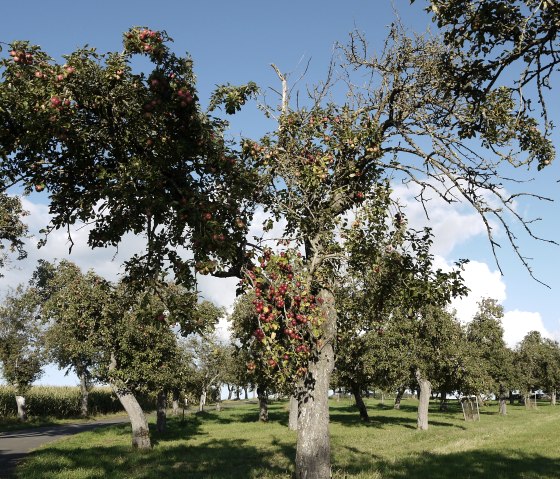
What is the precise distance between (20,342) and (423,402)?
39.9 m

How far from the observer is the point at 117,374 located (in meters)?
26.6

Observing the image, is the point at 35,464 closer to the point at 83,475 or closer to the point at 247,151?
the point at 83,475

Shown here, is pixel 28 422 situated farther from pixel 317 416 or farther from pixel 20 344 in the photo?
pixel 317 416

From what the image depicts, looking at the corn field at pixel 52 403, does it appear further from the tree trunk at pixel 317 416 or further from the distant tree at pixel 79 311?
the tree trunk at pixel 317 416

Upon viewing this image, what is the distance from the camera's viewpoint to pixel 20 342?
48344mm

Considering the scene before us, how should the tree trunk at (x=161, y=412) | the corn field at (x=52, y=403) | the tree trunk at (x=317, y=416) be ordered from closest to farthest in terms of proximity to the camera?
the tree trunk at (x=317, y=416)
the tree trunk at (x=161, y=412)
the corn field at (x=52, y=403)

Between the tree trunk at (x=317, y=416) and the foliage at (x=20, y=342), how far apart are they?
4409cm

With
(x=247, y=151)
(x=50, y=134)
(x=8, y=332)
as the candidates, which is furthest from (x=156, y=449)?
(x=8, y=332)

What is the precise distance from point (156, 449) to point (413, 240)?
68.5 ft

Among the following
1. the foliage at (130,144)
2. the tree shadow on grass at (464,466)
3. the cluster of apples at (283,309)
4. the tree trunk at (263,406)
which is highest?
the foliage at (130,144)

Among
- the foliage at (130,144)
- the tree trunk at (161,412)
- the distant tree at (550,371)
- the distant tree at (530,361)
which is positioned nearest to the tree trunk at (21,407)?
the tree trunk at (161,412)

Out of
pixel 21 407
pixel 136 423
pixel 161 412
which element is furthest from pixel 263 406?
pixel 21 407

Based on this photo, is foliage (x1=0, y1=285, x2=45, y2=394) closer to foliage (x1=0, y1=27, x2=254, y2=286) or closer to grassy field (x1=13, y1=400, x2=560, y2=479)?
grassy field (x1=13, y1=400, x2=560, y2=479)

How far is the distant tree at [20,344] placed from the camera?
152 feet
